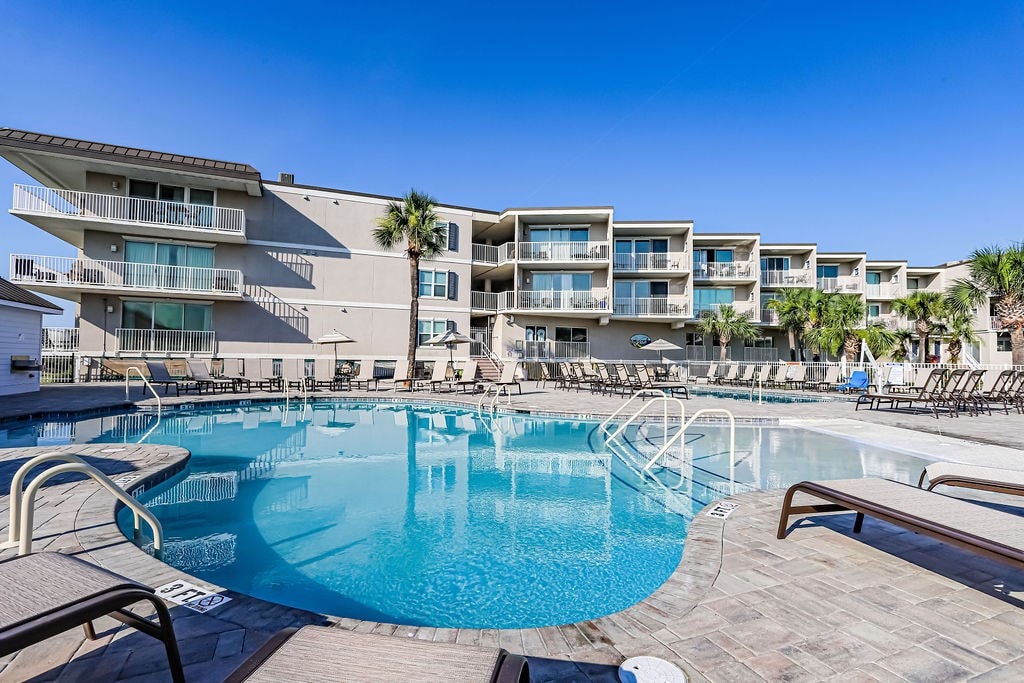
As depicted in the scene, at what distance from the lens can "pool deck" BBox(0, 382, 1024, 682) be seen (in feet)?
6.79

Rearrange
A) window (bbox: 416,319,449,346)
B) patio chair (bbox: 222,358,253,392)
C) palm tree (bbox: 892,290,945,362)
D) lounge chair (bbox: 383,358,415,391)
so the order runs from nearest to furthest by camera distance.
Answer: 1. patio chair (bbox: 222,358,253,392)
2. lounge chair (bbox: 383,358,415,391)
3. palm tree (bbox: 892,290,945,362)
4. window (bbox: 416,319,449,346)

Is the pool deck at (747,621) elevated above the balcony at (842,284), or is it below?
below

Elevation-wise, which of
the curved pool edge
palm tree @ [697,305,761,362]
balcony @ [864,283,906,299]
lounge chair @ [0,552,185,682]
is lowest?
the curved pool edge

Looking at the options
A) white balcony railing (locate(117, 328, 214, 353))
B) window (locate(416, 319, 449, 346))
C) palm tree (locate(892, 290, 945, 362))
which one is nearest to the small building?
white balcony railing (locate(117, 328, 214, 353))

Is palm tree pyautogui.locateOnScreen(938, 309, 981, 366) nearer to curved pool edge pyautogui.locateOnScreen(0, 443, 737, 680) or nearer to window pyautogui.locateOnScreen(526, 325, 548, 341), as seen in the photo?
window pyautogui.locateOnScreen(526, 325, 548, 341)

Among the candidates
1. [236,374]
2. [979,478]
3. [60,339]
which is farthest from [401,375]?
[979,478]

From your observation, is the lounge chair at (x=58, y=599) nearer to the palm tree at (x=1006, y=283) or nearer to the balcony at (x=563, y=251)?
the balcony at (x=563, y=251)

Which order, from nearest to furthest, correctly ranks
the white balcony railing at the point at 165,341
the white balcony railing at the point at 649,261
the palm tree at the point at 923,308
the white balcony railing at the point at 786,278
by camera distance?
the white balcony railing at the point at 165,341, the palm tree at the point at 923,308, the white balcony railing at the point at 649,261, the white balcony railing at the point at 786,278

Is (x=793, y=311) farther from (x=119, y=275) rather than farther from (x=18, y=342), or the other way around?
(x=18, y=342)

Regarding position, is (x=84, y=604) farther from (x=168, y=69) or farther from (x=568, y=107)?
(x=568, y=107)

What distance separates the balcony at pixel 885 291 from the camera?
99.9 feet

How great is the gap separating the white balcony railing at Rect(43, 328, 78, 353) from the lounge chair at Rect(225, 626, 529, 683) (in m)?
23.0

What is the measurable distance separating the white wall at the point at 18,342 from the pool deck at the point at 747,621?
42.3 ft

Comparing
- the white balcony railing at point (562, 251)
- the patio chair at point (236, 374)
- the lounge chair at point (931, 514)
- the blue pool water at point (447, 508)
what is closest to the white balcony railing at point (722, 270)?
the white balcony railing at point (562, 251)
